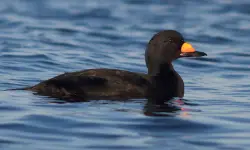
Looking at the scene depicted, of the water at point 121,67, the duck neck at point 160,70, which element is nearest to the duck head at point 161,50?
the duck neck at point 160,70

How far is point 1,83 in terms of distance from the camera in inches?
406

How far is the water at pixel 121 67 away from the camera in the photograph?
715 cm

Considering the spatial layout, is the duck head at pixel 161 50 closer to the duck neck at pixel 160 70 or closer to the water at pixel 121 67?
the duck neck at pixel 160 70

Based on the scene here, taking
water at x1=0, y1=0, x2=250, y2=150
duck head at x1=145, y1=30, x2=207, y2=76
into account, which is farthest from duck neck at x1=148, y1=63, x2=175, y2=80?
water at x1=0, y1=0, x2=250, y2=150

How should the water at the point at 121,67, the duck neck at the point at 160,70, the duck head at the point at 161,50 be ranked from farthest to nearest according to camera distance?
1. the duck head at the point at 161,50
2. the duck neck at the point at 160,70
3. the water at the point at 121,67

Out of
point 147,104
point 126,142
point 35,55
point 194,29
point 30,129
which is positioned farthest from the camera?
point 194,29

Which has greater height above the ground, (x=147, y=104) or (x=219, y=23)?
(x=219, y=23)

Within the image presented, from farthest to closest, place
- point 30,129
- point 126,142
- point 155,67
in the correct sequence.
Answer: point 155,67 → point 30,129 → point 126,142

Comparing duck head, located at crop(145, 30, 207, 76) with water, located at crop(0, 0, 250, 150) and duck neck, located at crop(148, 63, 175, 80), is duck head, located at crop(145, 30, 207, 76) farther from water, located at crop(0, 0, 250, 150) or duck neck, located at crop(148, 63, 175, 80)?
water, located at crop(0, 0, 250, 150)

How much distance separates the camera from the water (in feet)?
23.5

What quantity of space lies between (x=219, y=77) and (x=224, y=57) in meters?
2.51

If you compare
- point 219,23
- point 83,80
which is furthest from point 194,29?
point 83,80

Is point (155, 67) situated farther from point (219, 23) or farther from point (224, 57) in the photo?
point (219, 23)

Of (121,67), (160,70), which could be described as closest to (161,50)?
(160,70)
